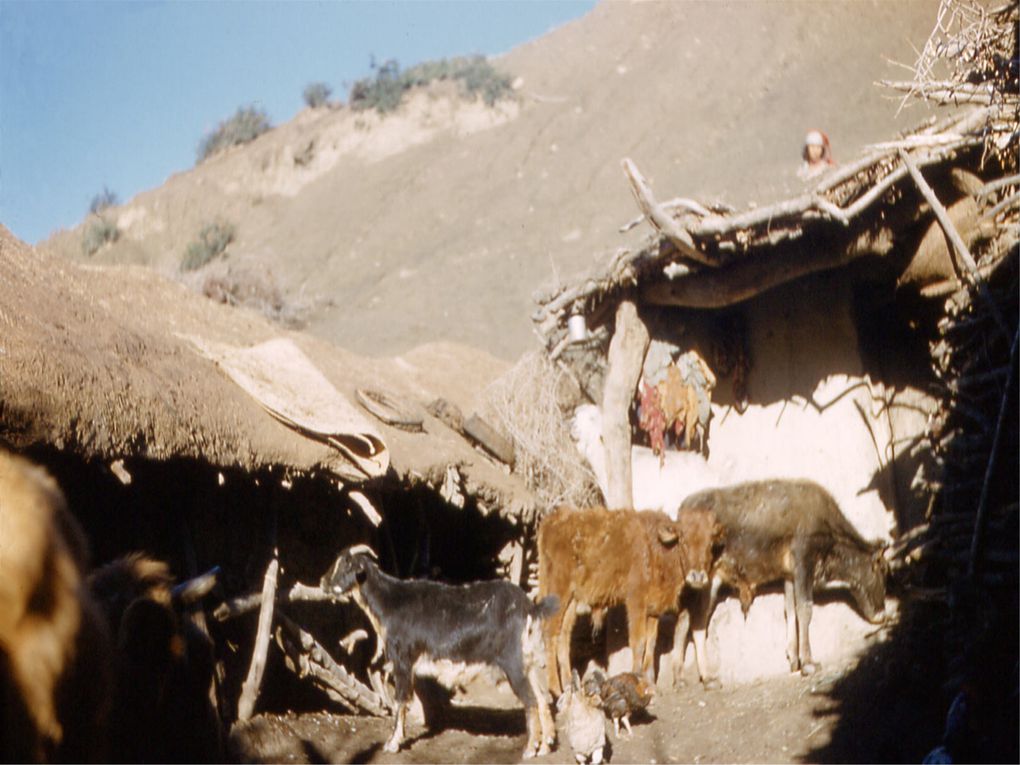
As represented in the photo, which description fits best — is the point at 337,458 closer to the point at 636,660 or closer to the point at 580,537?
the point at 580,537

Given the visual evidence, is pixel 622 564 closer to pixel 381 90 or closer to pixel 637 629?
pixel 637 629

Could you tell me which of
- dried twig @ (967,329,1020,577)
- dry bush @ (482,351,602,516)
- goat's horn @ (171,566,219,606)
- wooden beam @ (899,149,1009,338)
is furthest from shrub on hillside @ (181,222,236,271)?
goat's horn @ (171,566,219,606)

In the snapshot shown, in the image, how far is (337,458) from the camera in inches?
327

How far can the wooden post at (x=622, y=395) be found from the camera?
998 cm

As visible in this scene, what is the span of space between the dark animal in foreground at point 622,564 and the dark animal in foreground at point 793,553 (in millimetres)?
308

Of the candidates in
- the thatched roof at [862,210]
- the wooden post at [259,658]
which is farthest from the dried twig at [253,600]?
the thatched roof at [862,210]

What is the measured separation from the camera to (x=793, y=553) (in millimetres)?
8961

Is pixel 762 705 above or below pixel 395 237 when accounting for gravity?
below

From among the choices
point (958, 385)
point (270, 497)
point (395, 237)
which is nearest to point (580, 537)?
point (270, 497)

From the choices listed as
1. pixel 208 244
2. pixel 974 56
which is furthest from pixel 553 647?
pixel 208 244

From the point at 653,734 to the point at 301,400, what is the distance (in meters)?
4.12

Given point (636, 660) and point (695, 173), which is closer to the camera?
point (636, 660)

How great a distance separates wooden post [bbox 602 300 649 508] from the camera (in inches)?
393

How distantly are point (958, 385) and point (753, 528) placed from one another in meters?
2.49
